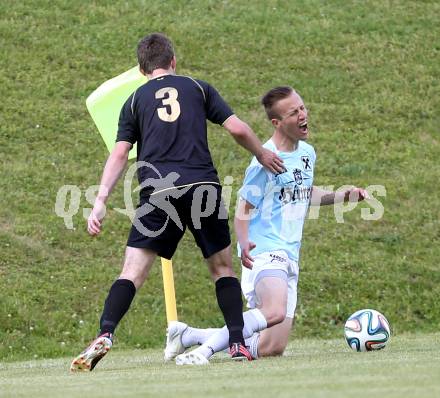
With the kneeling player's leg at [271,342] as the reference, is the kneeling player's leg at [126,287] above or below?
above

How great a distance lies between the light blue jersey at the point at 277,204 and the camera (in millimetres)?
8203

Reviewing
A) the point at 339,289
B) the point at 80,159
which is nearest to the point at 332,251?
the point at 339,289

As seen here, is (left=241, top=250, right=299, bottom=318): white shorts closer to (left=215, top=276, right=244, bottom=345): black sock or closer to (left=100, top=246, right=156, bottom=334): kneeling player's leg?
(left=215, top=276, right=244, bottom=345): black sock

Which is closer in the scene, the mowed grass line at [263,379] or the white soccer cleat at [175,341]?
the mowed grass line at [263,379]

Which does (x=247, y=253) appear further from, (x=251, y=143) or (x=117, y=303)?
(x=117, y=303)

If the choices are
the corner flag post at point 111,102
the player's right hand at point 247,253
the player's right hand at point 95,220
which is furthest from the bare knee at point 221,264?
the corner flag post at point 111,102

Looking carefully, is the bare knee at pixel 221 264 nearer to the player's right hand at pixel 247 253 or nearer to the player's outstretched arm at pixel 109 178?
the player's right hand at pixel 247 253

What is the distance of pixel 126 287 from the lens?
735 cm

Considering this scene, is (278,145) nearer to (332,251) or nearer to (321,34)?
(332,251)

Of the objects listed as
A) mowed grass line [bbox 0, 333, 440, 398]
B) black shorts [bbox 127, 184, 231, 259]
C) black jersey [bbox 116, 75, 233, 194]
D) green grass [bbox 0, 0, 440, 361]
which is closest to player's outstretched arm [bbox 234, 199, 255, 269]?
black shorts [bbox 127, 184, 231, 259]

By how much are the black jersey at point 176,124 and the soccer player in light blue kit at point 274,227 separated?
729 millimetres

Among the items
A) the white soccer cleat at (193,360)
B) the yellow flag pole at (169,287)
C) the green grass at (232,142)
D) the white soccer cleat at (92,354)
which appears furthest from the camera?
the green grass at (232,142)

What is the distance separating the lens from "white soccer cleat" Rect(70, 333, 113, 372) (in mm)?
6945

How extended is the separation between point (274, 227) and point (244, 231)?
0.29 metres
